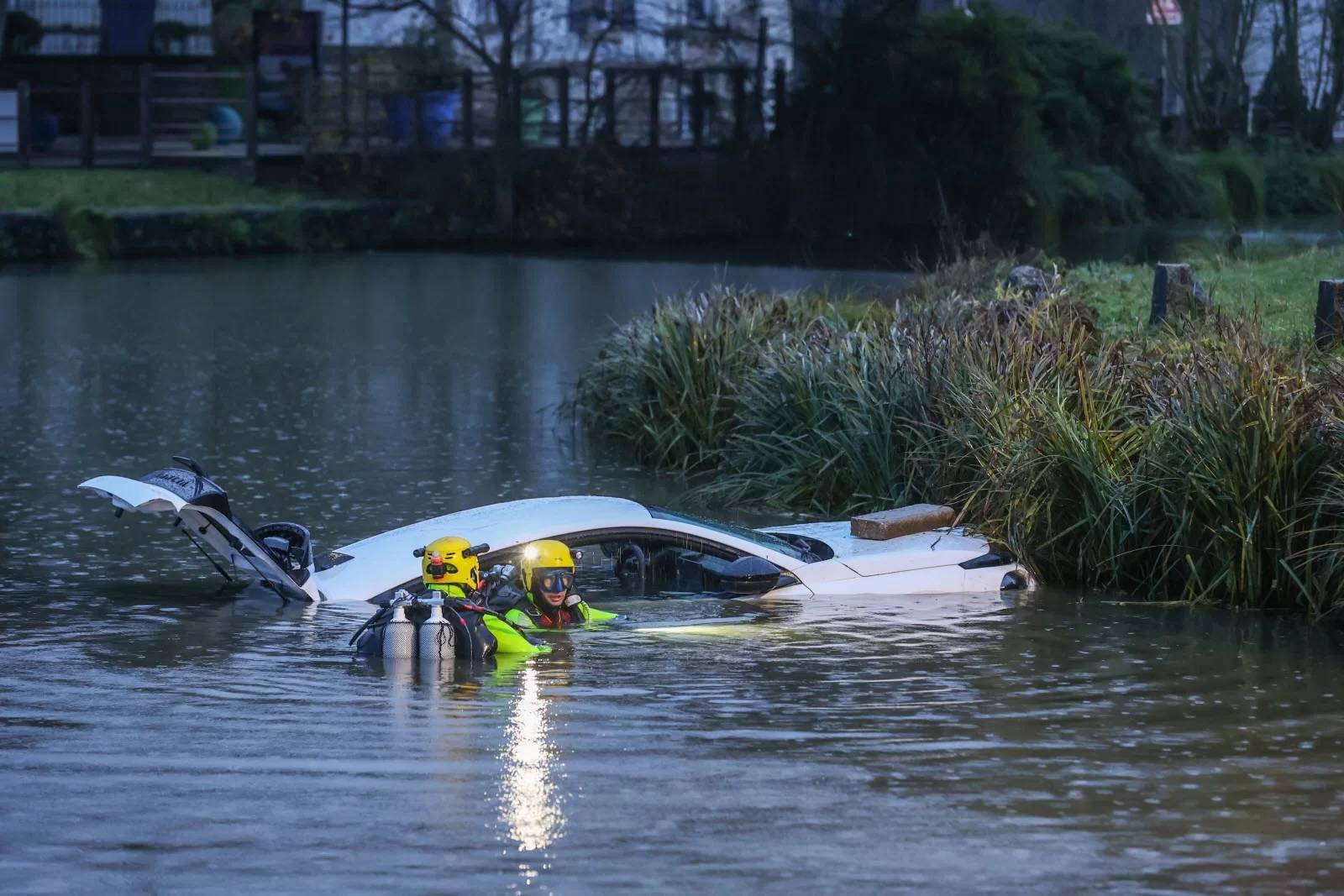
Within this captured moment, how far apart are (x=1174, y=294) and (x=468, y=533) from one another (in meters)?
8.94

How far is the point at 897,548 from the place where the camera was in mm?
11688

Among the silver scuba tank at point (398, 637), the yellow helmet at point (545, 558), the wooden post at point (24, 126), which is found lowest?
the silver scuba tank at point (398, 637)

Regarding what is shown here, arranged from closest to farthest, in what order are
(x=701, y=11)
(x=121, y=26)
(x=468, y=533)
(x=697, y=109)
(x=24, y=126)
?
(x=468, y=533) → (x=24, y=126) → (x=121, y=26) → (x=697, y=109) → (x=701, y=11)

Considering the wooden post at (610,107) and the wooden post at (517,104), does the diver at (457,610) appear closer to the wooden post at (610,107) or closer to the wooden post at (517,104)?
the wooden post at (517,104)

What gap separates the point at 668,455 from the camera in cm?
1748

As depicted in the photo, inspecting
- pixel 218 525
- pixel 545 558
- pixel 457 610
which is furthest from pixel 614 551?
pixel 218 525

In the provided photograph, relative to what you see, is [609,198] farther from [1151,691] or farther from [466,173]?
[1151,691]

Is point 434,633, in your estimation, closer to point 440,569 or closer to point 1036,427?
point 440,569

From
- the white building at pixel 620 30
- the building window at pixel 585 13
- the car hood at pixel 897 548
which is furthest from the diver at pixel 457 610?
the building window at pixel 585 13

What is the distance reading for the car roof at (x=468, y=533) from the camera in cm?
1045

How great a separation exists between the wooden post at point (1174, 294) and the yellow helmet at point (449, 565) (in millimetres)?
8908

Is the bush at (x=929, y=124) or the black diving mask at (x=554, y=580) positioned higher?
the bush at (x=929, y=124)

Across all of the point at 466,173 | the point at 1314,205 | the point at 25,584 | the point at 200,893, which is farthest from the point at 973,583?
the point at 1314,205

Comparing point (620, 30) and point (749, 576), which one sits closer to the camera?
point (749, 576)
